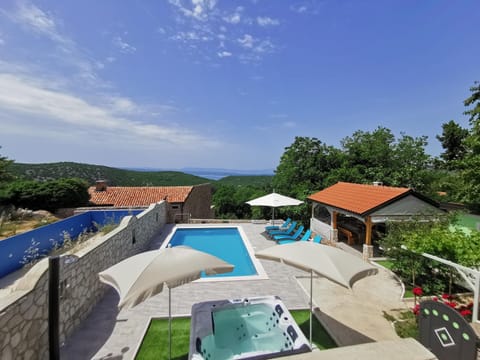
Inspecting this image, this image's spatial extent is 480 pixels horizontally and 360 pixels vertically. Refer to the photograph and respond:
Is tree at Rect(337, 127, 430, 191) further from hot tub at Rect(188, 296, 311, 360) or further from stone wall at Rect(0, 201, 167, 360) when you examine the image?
stone wall at Rect(0, 201, 167, 360)

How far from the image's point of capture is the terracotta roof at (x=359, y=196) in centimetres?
1119

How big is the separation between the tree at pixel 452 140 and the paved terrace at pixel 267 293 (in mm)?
30595

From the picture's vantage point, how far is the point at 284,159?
24.9m

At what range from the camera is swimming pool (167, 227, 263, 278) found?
1050cm

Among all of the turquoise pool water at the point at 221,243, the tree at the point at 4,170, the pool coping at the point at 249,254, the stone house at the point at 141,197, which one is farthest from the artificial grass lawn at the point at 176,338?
the tree at the point at 4,170

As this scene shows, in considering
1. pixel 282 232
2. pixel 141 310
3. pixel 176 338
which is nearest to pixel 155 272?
pixel 176 338

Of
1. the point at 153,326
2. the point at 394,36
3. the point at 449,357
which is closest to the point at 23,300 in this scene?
the point at 153,326

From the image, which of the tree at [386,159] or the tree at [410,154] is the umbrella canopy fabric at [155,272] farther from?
the tree at [410,154]

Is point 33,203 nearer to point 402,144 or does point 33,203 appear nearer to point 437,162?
point 402,144

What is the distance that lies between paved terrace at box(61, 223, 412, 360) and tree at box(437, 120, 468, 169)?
100 feet

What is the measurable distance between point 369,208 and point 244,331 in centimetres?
867

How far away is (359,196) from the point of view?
1305cm

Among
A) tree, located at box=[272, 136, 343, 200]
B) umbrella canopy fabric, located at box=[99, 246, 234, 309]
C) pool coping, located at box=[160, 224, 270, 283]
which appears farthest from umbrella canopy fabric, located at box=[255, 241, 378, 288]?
tree, located at box=[272, 136, 343, 200]

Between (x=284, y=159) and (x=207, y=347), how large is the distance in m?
21.8
